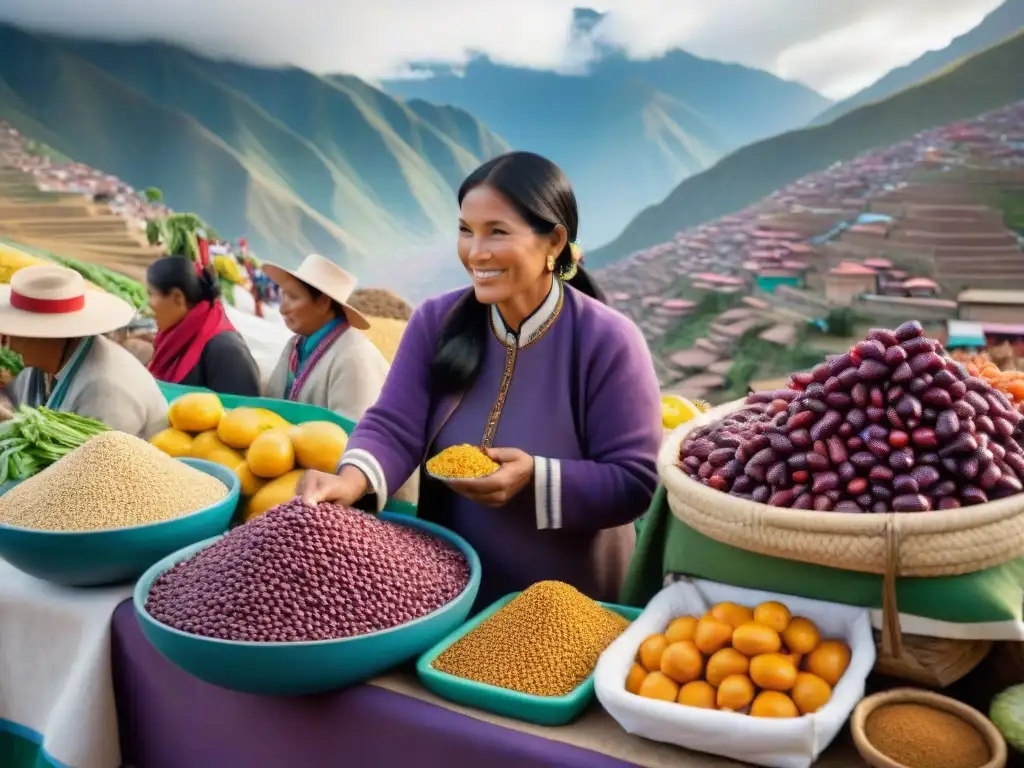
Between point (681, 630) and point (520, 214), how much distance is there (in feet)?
2.23

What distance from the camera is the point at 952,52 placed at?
6.96m

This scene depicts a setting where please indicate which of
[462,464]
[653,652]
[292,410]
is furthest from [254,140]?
[653,652]

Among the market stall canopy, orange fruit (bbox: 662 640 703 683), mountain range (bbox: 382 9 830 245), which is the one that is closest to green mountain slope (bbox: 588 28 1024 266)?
mountain range (bbox: 382 9 830 245)

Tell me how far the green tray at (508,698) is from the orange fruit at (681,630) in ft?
0.36

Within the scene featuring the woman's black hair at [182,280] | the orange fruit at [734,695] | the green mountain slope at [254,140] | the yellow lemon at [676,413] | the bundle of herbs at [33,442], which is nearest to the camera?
the orange fruit at [734,695]

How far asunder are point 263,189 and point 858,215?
18.0ft

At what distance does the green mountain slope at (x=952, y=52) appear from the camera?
6.76 metres

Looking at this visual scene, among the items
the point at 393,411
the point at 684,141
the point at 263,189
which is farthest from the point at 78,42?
the point at 393,411

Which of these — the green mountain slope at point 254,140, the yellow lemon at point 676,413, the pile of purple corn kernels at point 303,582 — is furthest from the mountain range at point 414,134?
the pile of purple corn kernels at point 303,582

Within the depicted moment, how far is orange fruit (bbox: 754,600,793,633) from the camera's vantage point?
0.99 m

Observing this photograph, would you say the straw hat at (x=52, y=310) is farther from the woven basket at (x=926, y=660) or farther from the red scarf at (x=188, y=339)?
the woven basket at (x=926, y=660)

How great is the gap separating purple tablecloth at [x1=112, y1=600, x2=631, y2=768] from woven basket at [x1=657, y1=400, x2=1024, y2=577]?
316mm

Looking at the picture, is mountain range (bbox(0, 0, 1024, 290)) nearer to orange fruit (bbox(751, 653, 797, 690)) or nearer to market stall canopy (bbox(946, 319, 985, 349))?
market stall canopy (bbox(946, 319, 985, 349))

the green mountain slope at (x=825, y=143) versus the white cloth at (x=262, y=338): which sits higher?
the green mountain slope at (x=825, y=143)
